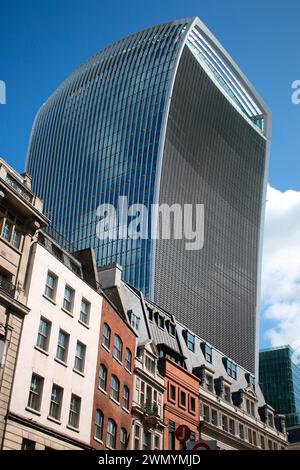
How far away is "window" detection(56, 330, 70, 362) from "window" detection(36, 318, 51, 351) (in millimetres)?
1668

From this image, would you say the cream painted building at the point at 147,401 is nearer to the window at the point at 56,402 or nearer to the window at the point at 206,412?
the window at the point at 206,412

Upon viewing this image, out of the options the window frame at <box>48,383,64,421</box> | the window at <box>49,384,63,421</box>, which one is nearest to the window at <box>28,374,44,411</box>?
the window frame at <box>48,383,64,421</box>

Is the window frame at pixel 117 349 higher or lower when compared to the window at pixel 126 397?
higher

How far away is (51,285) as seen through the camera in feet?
163

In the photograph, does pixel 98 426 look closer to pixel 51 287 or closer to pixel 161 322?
pixel 51 287

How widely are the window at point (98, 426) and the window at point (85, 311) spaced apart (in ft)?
25.6

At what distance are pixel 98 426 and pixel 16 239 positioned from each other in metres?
17.5

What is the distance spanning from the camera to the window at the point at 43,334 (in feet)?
152

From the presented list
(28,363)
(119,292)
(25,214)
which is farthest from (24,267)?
(119,292)

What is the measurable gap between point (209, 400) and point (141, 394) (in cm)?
1821

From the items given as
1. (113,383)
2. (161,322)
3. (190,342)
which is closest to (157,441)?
(113,383)

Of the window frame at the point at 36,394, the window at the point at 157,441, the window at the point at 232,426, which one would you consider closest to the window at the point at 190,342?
the window at the point at 232,426
